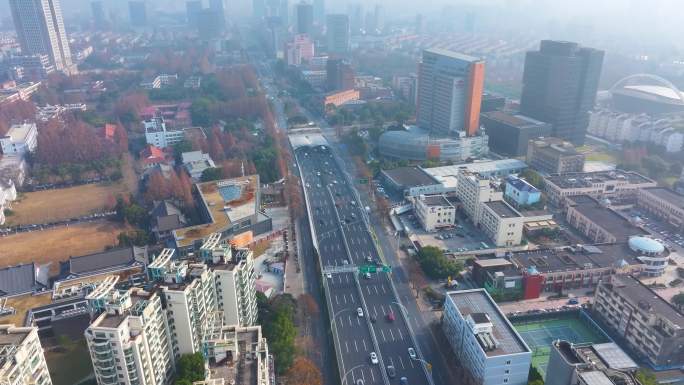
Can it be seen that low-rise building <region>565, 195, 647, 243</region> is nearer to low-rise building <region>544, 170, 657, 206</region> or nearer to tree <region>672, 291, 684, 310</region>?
low-rise building <region>544, 170, 657, 206</region>

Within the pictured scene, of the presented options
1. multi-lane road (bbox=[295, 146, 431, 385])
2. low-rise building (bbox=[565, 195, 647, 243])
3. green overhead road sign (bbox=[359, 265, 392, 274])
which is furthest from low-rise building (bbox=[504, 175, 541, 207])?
Result: green overhead road sign (bbox=[359, 265, 392, 274])

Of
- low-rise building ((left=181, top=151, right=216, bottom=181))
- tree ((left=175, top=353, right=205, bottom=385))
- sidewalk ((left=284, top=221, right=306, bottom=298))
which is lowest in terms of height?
sidewalk ((left=284, top=221, right=306, bottom=298))

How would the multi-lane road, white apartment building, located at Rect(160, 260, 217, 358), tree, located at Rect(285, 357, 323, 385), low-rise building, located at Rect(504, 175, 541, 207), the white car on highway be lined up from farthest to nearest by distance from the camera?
low-rise building, located at Rect(504, 175, 541, 207), the white car on highway, the multi-lane road, tree, located at Rect(285, 357, 323, 385), white apartment building, located at Rect(160, 260, 217, 358)

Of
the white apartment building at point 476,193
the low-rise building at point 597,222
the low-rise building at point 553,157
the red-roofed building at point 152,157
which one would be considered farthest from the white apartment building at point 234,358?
the low-rise building at point 553,157

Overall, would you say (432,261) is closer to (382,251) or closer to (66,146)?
(382,251)

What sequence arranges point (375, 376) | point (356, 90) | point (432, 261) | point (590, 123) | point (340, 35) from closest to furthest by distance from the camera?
point (375, 376) → point (432, 261) → point (590, 123) → point (356, 90) → point (340, 35)

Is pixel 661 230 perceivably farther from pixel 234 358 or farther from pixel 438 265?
pixel 234 358

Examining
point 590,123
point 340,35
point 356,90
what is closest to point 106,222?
point 356,90

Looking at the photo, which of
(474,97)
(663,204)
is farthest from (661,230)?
(474,97)
